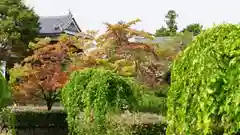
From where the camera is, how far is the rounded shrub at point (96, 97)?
28.2 ft

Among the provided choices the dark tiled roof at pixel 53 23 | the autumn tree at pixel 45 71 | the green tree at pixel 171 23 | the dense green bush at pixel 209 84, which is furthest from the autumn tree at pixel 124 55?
the green tree at pixel 171 23

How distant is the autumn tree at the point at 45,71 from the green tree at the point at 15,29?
12.8 feet

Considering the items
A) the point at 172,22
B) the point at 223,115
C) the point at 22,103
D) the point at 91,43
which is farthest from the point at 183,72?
the point at 172,22

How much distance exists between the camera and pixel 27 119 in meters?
14.5

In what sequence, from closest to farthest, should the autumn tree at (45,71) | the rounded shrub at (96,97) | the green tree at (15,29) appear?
1. the rounded shrub at (96,97)
2. the autumn tree at (45,71)
3. the green tree at (15,29)

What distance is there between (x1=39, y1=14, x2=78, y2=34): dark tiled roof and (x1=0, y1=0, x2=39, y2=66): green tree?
431 centimetres

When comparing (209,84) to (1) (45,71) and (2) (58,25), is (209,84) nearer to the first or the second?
(1) (45,71)

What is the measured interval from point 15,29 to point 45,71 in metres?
5.72

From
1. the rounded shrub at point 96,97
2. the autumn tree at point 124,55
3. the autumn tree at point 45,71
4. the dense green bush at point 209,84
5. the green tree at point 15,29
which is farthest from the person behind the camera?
the green tree at point 15,29

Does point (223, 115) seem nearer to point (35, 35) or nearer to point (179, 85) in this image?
point (179, 85)

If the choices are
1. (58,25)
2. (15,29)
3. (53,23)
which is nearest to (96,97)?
(15,29)

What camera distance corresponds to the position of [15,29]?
1958cm

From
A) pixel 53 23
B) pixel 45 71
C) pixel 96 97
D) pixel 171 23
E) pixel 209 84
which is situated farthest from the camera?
pixel 171 23

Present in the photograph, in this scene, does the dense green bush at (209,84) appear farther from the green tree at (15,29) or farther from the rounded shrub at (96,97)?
the green tree at (15,29)
